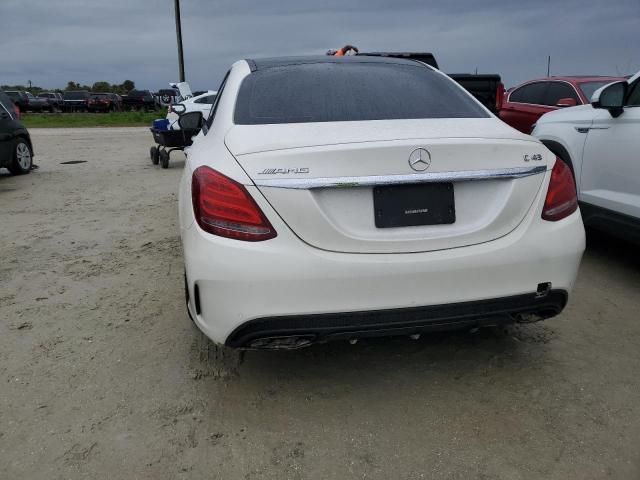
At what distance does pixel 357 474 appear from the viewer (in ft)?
7.19

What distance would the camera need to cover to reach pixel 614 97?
13.9ft

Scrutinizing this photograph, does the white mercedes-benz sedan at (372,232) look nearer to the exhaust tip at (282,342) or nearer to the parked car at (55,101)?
the exhaust tip at (282,342)

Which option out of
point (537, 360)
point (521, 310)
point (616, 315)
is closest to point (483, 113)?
point (521, 310)

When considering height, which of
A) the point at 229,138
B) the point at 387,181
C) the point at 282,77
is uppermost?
the point at 282,77

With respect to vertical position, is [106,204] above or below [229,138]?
below

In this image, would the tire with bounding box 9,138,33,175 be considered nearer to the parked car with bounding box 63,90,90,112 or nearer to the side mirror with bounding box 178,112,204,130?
the side mirror with bounding box 178,112,204,130

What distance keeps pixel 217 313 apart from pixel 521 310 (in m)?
1.30

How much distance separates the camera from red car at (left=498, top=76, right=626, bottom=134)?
27.5ft

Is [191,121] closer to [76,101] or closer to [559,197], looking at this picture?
[559,197]

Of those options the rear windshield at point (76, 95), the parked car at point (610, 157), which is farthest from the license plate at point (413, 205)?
the rear windshield at point (76, 95)

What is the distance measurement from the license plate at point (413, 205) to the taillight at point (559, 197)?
1.55 ft

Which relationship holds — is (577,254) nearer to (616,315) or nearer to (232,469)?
(616,315)

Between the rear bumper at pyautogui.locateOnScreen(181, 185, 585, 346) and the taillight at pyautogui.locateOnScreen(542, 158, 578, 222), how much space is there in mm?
62

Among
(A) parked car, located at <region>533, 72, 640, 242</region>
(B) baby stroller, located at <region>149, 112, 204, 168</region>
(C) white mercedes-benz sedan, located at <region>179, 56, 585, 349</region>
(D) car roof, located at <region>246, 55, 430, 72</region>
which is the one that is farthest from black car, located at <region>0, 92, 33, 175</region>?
(A) parked car, located at <region>533, 72, 640, 242</region>
